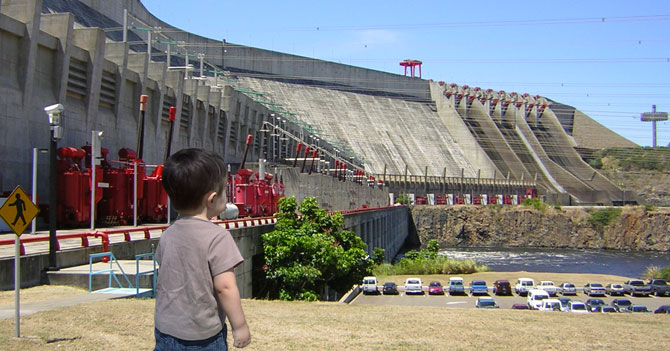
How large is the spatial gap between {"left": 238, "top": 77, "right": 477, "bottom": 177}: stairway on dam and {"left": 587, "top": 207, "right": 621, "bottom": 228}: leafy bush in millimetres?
28465

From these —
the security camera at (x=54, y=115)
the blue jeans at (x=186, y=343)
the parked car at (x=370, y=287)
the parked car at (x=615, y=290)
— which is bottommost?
the parked car at (x=615, y=290)

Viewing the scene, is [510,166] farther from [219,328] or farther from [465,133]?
[219,328]

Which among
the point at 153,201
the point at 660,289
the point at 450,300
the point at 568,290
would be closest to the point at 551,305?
the point at 450,300

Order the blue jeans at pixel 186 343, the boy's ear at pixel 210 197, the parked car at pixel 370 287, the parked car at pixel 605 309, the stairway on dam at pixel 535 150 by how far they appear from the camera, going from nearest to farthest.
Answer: the blue jeans at pixel 186 343, the boy's ear at pixel 210 197, the parked car at pixel 605 309, the parked car at pixel 370 287, the stairway on dam at pixel 535 150

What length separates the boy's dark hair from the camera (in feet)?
15.4

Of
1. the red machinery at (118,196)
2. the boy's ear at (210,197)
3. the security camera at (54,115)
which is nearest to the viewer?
the boy's ear at (210,197)

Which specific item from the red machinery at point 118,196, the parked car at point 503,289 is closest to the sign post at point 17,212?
the red machinery at point 118,196

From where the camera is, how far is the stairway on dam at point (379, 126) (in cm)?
11194

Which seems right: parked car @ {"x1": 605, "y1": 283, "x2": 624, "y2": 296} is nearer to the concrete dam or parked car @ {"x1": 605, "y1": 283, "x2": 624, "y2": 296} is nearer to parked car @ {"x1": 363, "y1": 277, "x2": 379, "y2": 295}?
parked car @ {"x1": 363, "y1": 277, "x2": 379, "y2": 295}

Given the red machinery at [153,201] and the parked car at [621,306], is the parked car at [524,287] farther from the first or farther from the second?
the red machinery at [153,201]

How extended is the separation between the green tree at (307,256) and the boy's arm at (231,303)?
19172 millimetres

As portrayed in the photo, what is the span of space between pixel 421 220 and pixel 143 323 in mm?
88329

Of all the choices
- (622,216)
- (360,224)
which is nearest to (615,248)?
(622,216)

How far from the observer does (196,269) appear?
15.0ft
